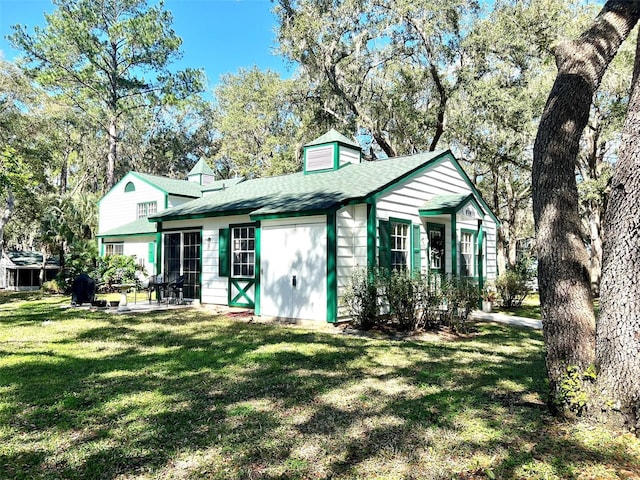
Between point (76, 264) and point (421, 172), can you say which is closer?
point (421, 172)

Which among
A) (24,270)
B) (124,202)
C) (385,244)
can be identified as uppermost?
(124,202)

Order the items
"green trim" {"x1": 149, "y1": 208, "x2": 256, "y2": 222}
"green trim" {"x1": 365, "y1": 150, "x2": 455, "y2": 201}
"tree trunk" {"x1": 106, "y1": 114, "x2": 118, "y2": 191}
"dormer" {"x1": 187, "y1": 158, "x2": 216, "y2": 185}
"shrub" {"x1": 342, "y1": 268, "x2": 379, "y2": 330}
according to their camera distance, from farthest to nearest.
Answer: "tree trunk" {"x1": 106, "y1": 114, "x2": 118, "y2": 191} → "dormer" {"x1": 187, "y1": 158, "x2": 216, "y2": 185} → "green trim" {"x1": 149, "y1": 208, "x2": 256, "y2": 222} → "green trim" {"x1": 365, "y1": 150, "x2": 455, "y2": 201} → "shrub" {"x1": 342, "y1": 268, "x2": 379, "y2": 330}

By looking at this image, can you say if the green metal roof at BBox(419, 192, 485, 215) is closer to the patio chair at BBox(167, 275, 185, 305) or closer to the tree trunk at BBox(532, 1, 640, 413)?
the tree trunk at BBox(532, 1, 640, 413)

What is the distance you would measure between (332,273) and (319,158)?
6.04m

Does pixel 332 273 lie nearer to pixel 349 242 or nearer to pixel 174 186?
pixel 349 242

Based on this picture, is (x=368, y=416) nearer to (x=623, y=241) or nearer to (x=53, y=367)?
(x=623, y=241)

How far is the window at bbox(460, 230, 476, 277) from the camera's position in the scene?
41.9 feet

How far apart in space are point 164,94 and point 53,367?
25.4 metres

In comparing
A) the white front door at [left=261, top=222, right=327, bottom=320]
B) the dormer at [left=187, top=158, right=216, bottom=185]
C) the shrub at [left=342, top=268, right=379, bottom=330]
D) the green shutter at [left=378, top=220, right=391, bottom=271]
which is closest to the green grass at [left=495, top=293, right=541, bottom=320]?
the green shutter at [left=378, top=220, right=391, bottom=271]

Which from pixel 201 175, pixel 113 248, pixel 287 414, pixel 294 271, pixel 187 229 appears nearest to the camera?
pixel 287 414

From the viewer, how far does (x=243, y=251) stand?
1189 cm

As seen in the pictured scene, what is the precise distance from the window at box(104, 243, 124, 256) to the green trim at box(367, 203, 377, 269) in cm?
1638

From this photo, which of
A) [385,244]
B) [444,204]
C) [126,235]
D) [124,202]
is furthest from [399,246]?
[124,202]

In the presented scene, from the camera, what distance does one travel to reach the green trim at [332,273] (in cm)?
914
